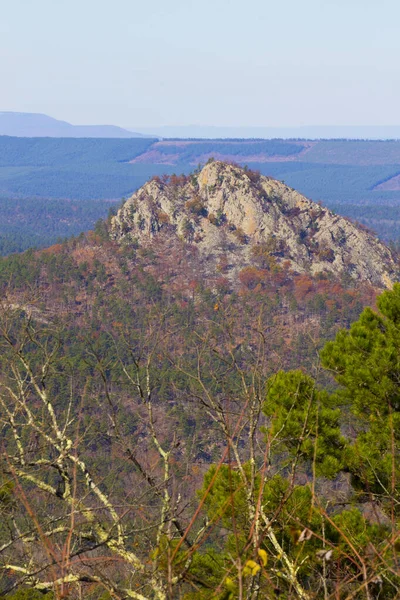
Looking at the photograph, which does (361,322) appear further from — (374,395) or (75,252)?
(75,252)

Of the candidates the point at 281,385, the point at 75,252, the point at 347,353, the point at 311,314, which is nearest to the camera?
the point at 281,385

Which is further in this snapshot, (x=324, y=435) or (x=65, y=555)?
(x=324, y=435)

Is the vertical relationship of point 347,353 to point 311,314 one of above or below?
above

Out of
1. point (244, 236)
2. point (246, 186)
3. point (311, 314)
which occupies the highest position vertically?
point (246, 186)

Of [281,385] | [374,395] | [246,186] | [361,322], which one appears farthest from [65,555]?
[246,186]

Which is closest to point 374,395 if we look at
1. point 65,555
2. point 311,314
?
point 65,555

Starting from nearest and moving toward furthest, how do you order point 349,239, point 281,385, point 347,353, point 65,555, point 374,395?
point 65,555, point 281,385, point 374,395, point 347,353, point 349,239
